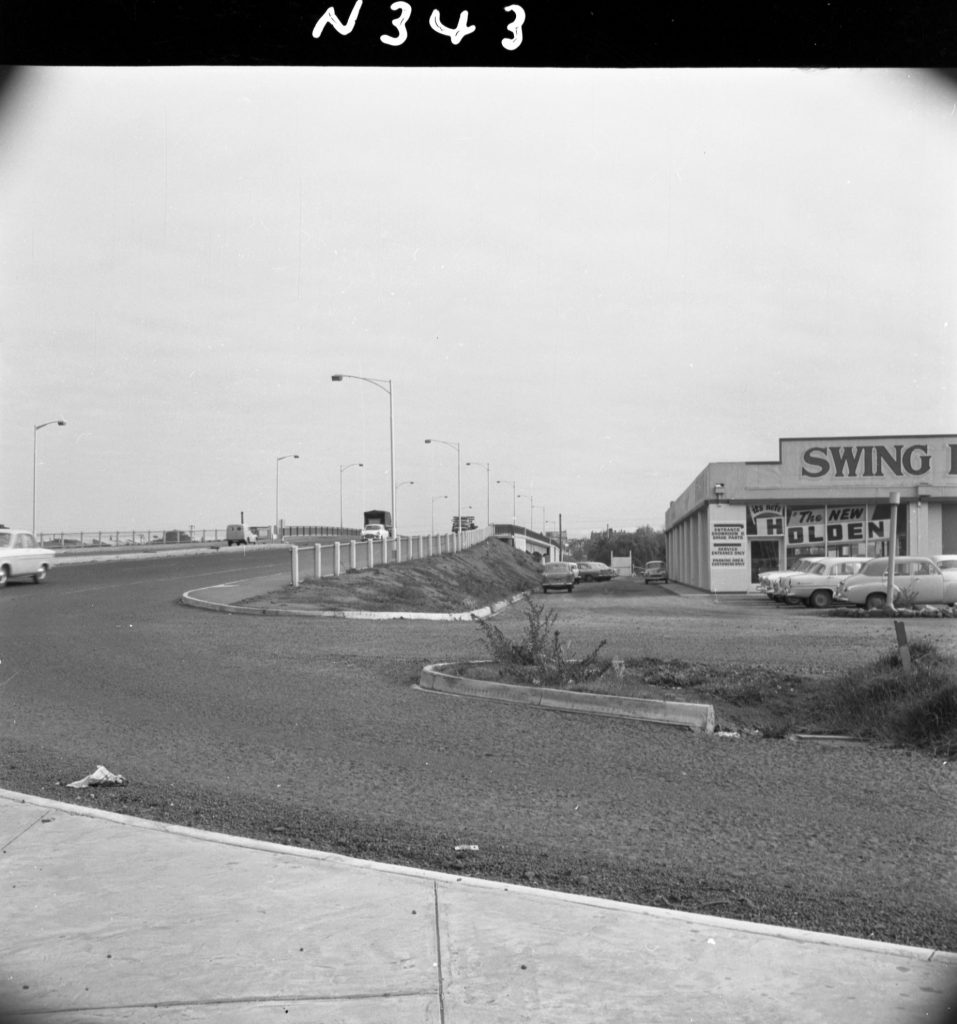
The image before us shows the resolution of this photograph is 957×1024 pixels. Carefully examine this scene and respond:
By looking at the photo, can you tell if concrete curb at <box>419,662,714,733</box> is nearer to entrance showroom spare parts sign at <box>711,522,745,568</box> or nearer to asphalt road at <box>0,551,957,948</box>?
asphalt road at <box>0,551,957,948</box>

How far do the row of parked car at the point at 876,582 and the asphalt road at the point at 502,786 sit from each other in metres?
18.9

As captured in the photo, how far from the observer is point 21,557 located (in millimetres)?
27141

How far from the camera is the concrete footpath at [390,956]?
3.58m

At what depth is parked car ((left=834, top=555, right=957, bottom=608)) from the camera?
27188mm

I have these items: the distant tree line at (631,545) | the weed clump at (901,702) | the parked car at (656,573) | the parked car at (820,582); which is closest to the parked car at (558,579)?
the parked car at (820,582)

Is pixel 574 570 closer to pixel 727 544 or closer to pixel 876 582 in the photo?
pixel 727 544

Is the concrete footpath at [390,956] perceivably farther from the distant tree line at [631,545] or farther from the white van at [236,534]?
the distant tree line at [631,545]

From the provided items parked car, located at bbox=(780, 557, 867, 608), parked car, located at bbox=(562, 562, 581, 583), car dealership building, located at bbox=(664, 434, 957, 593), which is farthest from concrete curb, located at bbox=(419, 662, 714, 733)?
parked car, located at bbox=(562, 562, 581, 583)

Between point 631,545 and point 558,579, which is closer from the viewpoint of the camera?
point 558,579

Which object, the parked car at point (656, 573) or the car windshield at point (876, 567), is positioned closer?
the car windshield at point (876, 567)

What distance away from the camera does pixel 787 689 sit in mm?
10414

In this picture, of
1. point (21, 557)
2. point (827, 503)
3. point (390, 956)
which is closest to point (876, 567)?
point (827, 503)

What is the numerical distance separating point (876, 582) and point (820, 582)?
2.70 m

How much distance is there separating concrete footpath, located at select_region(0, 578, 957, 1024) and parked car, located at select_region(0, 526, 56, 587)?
77.2 ft
